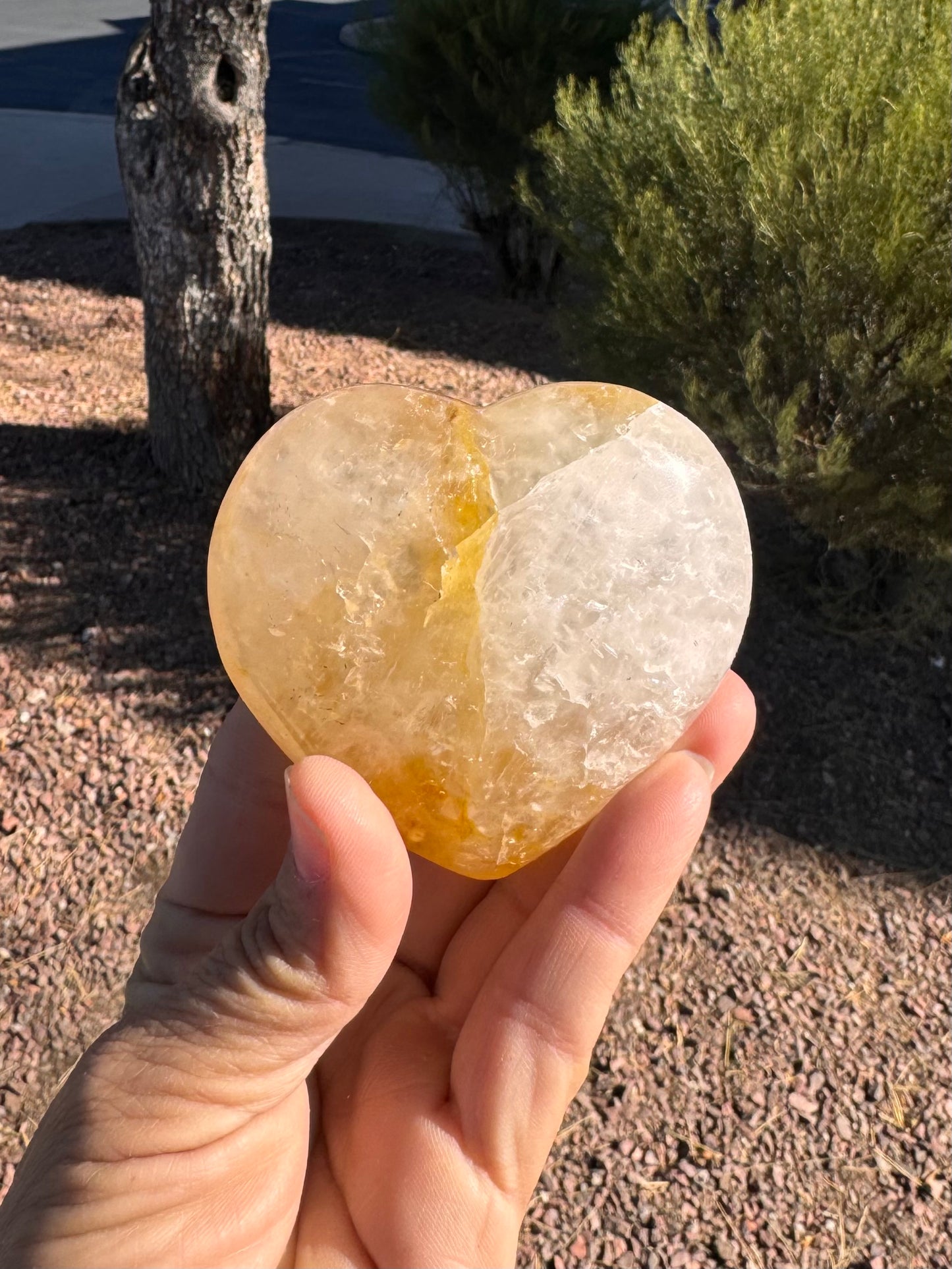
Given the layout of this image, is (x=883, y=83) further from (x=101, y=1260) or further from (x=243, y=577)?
(x=101, y=1260)

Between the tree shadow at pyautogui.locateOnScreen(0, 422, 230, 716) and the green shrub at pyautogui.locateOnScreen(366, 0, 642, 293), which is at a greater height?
the green shrub at pyautogui.locateOnScreen(366, 0, 642, 293)

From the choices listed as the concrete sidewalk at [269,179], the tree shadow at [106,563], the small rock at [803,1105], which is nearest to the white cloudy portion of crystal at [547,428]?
the small rock at [803,1105]

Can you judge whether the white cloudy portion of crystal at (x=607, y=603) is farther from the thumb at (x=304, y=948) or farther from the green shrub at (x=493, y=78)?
the green shrub at (x=493, y=78)

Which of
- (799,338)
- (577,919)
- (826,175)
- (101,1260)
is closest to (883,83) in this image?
(826,175)

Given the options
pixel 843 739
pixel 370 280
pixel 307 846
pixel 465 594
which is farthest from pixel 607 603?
pixel 370 280

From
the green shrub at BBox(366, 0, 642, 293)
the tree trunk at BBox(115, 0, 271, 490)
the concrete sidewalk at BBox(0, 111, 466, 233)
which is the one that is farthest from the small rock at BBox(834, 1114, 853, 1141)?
the concrete sidewalk at BBox(0, 111, 466, 233)

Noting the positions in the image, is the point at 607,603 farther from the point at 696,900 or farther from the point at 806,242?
the point at 806,242

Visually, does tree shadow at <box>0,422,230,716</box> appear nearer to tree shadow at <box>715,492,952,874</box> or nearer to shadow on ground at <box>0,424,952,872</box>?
shadow on ground at <box>0,424,952,872</box>
